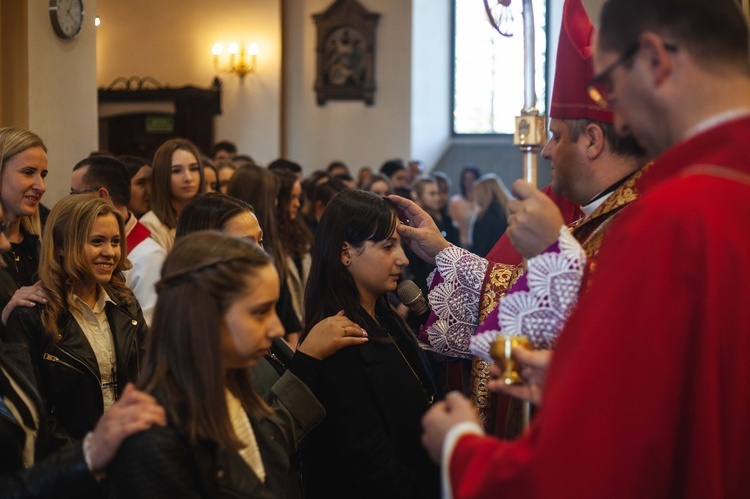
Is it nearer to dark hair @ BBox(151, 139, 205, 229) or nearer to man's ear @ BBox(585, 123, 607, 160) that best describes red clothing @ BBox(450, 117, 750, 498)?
man's ear @ BBox(585, 123, 607, 160)

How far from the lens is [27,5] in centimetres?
572

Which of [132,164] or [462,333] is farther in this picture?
[132,164]

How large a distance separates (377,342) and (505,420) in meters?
0.46

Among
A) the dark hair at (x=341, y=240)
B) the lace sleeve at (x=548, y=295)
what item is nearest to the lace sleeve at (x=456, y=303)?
the dark hair at (x=341, y=240)

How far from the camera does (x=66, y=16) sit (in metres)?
6.06

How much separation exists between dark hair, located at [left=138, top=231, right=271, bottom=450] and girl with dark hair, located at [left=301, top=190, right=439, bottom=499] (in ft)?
2.45

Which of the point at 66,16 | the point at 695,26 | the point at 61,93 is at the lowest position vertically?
the point at 695,26

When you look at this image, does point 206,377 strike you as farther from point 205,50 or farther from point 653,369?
point 205,50

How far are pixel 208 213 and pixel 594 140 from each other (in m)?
1.36

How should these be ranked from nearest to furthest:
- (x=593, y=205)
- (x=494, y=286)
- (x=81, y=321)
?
(x=593, y=205) → (x=494, y=286) → (x=81, y=321)

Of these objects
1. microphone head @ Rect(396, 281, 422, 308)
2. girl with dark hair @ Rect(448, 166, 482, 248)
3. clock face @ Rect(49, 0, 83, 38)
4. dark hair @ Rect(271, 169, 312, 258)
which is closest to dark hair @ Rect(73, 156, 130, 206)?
dark hair @ Rect(271, 169, 312, 258)

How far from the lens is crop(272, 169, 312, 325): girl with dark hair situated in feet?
17.8

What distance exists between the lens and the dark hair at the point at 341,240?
2.98 meters

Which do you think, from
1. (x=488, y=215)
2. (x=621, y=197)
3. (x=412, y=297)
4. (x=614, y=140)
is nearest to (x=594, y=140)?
(x=614, y=140)
